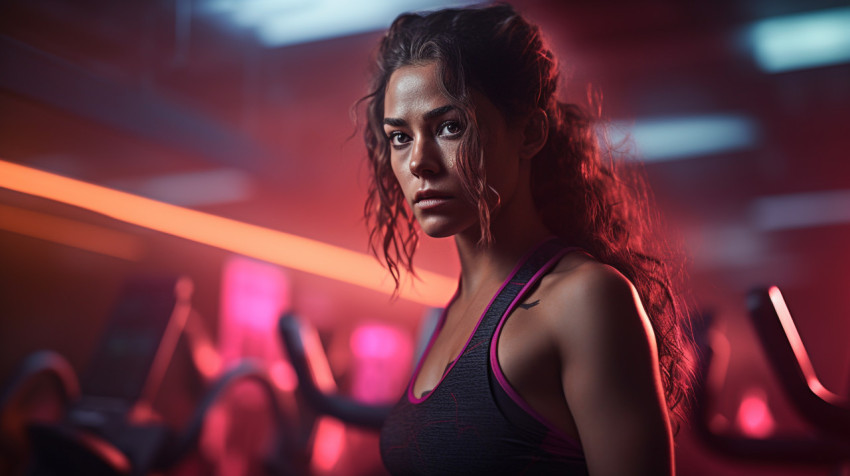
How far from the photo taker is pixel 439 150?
787 mm

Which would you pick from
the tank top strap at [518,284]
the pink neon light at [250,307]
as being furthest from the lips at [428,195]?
the pink neon light at [250,307]

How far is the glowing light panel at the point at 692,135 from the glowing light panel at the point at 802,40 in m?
0.38

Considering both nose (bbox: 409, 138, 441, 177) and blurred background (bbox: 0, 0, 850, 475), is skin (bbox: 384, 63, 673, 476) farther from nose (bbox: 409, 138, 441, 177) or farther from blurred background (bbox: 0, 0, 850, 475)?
blurred background (bbox: 0, 0, 850, 475)

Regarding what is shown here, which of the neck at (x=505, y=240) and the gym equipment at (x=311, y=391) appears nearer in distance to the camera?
the neck at (x=505, y=240)

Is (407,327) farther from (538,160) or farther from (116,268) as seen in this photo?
(538,160)

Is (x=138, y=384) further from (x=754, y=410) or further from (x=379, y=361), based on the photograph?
(x=754, y=410)

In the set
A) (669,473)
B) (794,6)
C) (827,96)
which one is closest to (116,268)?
(669,473)

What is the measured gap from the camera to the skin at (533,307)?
0.63 metres

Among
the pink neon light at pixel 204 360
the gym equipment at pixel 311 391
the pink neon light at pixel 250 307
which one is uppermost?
the gym equipment at pixel 311 391

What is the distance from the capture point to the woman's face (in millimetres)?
783

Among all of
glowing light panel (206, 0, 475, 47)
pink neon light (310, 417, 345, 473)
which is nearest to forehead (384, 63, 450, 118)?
pink neon light (310, 417, 345, 473)

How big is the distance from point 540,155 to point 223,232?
3219mm

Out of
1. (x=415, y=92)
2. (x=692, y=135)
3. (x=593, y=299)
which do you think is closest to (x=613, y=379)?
(x=593, y=299)

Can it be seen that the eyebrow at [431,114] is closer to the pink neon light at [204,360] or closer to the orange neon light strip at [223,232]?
the orange neon light strip at [223,232]
